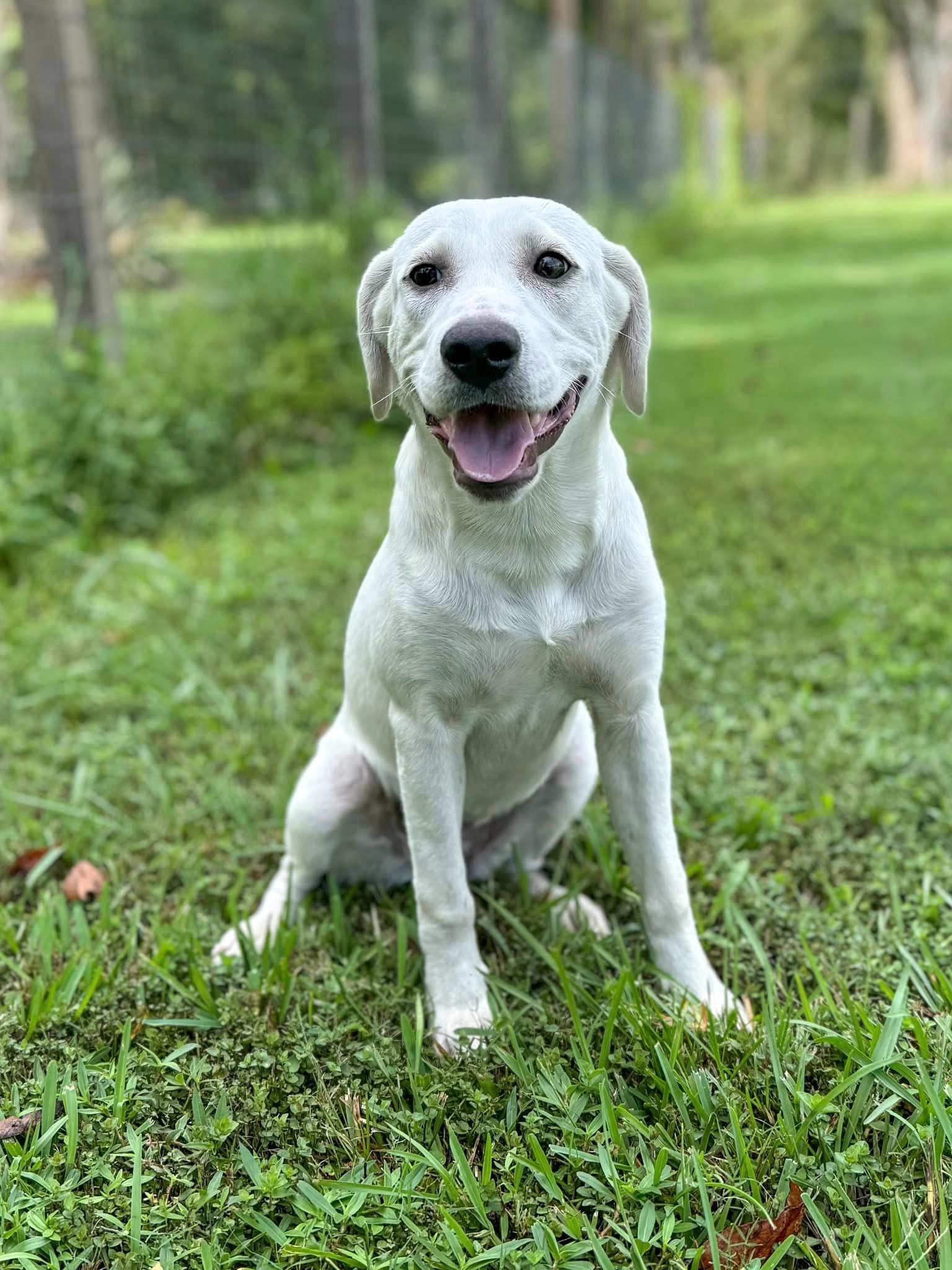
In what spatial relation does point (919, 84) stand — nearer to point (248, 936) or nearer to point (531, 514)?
point (531, 514)

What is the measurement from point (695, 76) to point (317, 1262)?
3189 centimetres

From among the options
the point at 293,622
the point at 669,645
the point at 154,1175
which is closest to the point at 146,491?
the point at 293,622

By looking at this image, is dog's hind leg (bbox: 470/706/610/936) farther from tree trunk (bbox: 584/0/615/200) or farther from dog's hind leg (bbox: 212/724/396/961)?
tree trunk (bbox: 584/0/615/200)

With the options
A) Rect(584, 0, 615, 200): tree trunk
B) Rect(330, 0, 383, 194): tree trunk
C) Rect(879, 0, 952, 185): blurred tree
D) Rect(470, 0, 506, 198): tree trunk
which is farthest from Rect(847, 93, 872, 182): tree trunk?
Rect(330, 0, 383, 194): tree trunk

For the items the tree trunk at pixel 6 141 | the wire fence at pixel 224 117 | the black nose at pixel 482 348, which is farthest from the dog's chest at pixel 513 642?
the tree trunk at pixel 6 141

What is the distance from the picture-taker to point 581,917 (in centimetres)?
265

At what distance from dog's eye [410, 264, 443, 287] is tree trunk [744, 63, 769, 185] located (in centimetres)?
5036

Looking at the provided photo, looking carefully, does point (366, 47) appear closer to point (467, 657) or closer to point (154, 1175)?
point (467, 657)

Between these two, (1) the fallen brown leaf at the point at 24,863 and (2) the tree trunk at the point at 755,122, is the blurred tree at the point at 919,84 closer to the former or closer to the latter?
(2) the tree trunk at the point at 755,122

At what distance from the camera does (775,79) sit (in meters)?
58.9

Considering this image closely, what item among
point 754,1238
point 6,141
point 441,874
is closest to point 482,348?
point 441,874

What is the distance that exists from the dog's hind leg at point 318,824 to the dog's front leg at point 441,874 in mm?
370

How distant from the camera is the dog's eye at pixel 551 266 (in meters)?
2.19

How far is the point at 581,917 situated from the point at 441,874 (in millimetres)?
472
